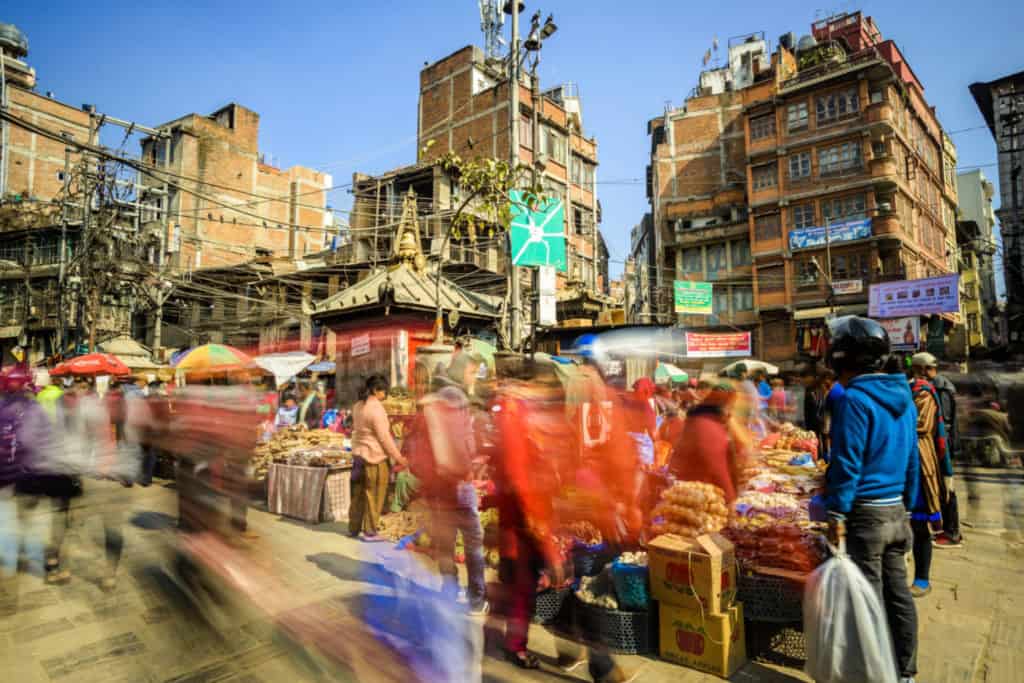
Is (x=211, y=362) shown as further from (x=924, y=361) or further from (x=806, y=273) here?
(x=806, y=273)

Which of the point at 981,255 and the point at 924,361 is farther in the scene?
the point at 981,255

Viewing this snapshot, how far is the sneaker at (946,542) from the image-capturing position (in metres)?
6.30

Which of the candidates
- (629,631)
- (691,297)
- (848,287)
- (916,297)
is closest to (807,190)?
(848,287)

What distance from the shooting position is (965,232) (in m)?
47.6

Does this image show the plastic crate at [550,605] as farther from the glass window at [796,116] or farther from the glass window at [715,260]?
the glass window at [796,116]

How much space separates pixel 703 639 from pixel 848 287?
3148 centimetres

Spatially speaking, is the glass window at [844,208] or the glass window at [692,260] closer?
the glass window at [844,208]

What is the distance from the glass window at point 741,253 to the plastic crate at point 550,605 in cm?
3518

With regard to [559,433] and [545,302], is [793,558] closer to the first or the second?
[559,433]

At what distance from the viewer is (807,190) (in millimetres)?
32375

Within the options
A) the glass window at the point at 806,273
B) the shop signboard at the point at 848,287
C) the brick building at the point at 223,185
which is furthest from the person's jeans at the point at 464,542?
the brick building at the point at 223,185

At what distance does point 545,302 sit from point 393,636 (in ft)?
25.3

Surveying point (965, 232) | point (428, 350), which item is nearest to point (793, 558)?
point (428, 350)

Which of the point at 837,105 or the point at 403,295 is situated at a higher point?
the point at 837,105
